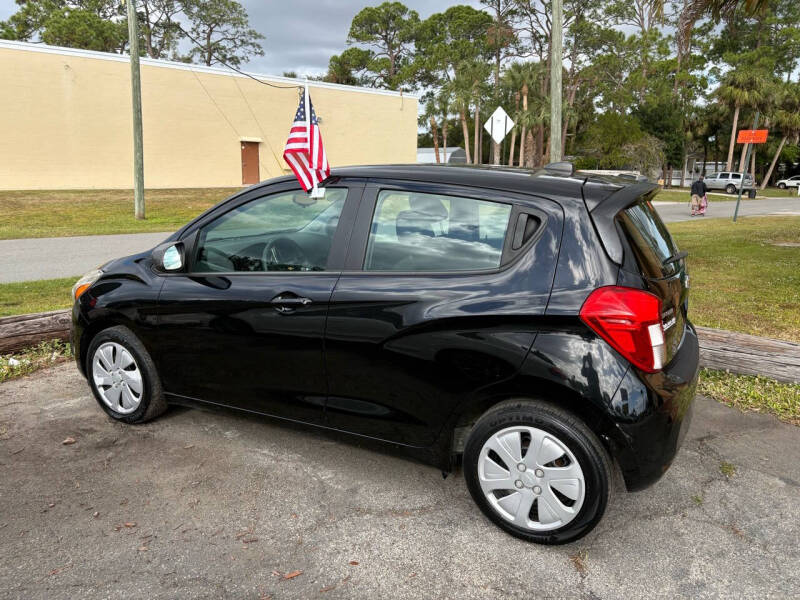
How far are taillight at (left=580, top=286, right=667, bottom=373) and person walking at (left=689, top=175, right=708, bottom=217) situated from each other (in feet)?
70.1

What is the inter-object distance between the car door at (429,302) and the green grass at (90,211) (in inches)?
541

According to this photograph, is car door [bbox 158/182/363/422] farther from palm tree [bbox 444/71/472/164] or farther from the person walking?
palm tree [bbox 444/71/472/164]

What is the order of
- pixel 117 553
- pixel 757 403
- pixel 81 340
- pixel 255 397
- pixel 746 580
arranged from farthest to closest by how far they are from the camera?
pixel 757 403 < pixel 81 340 < pixel 255 397 < pixel 117 553 < pixel 746 580

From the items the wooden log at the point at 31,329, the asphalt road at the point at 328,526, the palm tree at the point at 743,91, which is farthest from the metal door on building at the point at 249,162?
the palm tree at the point at 743,91

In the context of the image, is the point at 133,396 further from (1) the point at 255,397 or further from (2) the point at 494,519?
(2) the point at 494,519

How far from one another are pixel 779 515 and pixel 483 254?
1.89 metres

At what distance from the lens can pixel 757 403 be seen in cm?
412

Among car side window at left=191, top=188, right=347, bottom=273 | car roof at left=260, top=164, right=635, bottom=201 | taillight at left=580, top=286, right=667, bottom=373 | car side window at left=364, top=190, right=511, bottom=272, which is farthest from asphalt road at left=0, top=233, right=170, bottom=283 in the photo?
taillight at left=580, top=286, right=667, bottom=373

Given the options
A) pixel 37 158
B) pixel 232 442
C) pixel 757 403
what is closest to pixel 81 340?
pixel 232 442

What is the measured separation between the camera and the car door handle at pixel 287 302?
2.97 meters

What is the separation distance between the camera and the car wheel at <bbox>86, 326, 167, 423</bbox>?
3.62 m

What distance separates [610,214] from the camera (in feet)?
8.36

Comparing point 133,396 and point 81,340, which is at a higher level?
point 81,340

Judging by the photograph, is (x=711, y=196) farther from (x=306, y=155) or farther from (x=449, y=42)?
(x=306, y=155)
